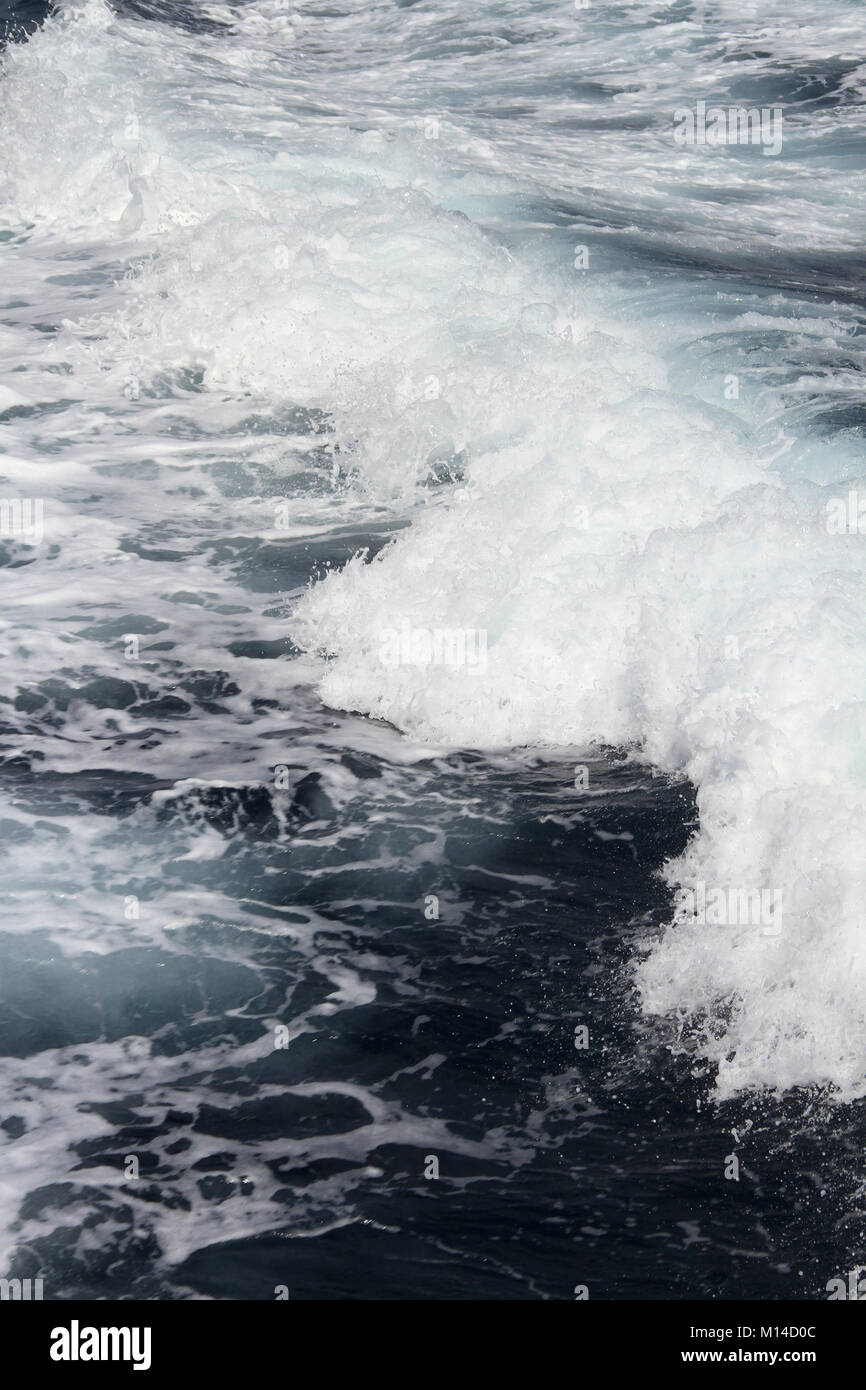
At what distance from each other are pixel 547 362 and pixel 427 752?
4.67m

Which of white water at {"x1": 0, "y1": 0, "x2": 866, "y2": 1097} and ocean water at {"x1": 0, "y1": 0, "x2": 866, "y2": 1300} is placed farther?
white water at {"x1": 0, "y1": 0, "x2": 866, "y2": 1097}

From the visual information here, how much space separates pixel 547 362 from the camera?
37.2 ft

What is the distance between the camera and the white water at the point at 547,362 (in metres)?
6.80

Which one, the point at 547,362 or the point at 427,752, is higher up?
the point at 547,362

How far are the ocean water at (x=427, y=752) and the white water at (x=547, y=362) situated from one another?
4 centimetres

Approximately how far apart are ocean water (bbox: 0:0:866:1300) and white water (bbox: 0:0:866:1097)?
4cm

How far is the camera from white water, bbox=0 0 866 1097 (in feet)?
22.3

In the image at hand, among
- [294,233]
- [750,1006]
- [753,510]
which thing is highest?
[294,233]

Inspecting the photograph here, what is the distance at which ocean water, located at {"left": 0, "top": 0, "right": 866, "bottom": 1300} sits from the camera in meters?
5.07

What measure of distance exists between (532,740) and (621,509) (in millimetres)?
1994

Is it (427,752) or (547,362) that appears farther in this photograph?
(547,362)
